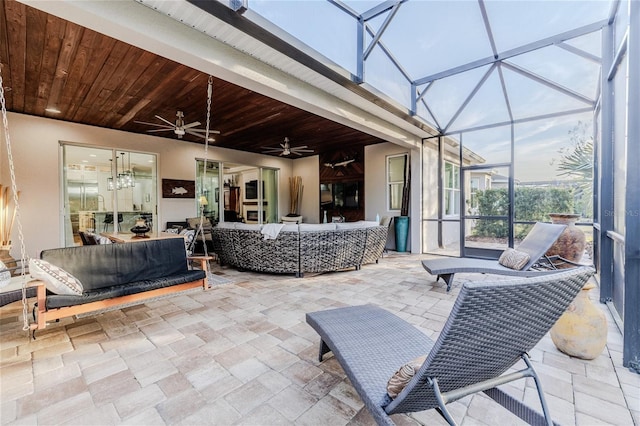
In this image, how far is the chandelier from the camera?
6707 mm

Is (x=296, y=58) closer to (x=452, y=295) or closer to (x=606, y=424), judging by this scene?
(x=452, y=295)

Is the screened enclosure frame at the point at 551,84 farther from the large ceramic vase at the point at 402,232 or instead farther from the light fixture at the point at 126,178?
the light fixture at the point at 126,178

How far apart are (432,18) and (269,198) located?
7185 millimetres

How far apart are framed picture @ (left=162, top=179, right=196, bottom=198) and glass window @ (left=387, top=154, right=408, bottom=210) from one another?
5731 mm

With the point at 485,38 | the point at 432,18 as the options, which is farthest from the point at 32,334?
the point at 485,38

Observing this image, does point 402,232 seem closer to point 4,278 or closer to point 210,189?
point 210,189

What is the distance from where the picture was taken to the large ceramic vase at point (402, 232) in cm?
743

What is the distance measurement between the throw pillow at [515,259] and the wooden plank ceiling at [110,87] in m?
4.20

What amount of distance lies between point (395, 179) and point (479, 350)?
7177 millimetres

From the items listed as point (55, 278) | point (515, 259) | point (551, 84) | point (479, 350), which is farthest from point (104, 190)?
point (551, 84)

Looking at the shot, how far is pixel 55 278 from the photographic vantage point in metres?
2.47

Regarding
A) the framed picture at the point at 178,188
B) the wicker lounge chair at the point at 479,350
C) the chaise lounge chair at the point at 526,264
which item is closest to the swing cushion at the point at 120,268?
the wicker lounge chair at the point at 479,350

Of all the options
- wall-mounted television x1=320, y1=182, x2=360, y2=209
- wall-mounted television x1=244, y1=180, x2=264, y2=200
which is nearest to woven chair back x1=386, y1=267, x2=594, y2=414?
wall-mounted television x1=320, y1=182, x2=360, y2=209

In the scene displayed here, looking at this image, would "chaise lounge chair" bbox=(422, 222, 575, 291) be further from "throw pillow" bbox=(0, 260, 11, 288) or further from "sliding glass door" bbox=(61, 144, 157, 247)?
"sliding glass door" bbox=(61, 144, 157, 247)
